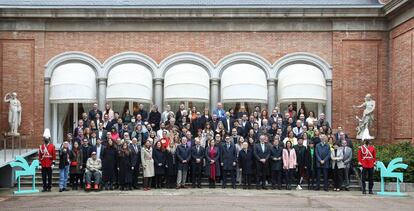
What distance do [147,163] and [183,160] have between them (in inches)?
45.4

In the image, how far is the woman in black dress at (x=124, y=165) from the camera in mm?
23094

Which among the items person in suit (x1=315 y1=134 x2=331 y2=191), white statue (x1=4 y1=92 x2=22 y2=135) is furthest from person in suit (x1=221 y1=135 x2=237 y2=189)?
white statue (x1=4 y1=92 x2=22 y2=135)

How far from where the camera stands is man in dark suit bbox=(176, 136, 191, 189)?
23.5 meters

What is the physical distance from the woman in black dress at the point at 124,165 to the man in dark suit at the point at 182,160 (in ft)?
5.17

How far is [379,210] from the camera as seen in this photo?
17922mm

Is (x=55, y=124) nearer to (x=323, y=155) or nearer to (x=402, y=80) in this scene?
(x=323, y=155)

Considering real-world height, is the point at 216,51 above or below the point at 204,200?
above

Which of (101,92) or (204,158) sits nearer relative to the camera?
(204,158)

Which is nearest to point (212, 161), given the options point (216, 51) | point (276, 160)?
point (276, 160)

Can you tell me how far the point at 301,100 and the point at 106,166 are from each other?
9.21 metres

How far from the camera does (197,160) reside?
2356 cm

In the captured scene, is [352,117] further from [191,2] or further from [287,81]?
[191,2]

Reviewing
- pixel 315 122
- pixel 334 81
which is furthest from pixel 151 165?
pixel 334 81

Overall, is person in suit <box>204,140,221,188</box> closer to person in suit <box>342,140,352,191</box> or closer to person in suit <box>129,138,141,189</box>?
person in suit <box>129,138,141,189</box>
